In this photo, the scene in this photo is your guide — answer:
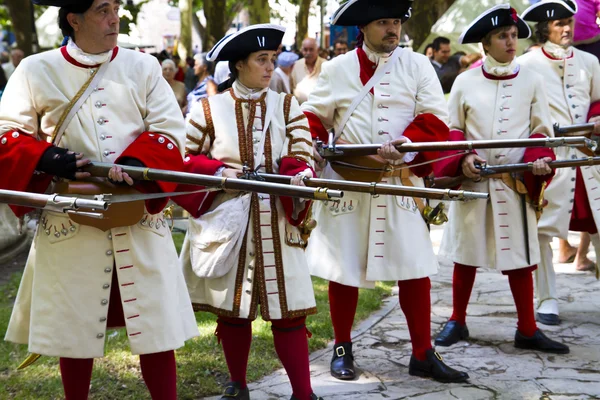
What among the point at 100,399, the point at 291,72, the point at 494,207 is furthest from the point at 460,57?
the point at 100,399

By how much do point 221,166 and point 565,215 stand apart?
10.2 ft

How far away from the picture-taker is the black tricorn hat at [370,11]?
508cm

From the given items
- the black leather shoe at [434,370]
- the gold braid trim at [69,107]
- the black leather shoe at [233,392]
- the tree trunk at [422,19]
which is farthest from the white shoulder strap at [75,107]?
the tree trunk at [422,19]

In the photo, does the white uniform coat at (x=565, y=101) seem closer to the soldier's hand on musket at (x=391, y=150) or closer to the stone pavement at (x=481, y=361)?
the stone pavement at (x=481, y=361)

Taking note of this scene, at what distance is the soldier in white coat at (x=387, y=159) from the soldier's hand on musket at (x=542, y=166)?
0.76 meters

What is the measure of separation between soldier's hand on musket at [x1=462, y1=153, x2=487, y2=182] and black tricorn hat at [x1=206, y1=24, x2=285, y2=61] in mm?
1650

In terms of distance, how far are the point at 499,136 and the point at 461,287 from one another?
3.54 feet

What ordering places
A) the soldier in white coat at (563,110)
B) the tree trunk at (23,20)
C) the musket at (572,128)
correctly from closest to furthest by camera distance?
the musket at (572,128), the soldier in white coat at (563,110), the tree trunk at (23,20)

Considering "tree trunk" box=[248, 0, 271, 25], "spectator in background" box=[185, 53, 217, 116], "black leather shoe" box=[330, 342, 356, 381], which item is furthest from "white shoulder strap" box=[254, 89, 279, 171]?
"tree trunk" box=[248, 0, 271, 25]

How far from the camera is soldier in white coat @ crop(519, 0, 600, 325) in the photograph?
6402 mm

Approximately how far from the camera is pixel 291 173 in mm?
4469

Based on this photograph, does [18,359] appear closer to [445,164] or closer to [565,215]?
[445,164]

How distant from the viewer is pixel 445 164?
5.74 metres

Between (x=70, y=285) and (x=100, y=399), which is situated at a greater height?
(x=70, y=285)
